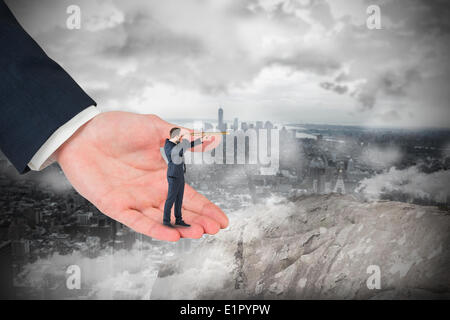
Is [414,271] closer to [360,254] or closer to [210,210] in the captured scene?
[360,254]

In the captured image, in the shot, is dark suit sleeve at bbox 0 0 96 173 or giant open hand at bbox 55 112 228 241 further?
giant open hand at bbox 55 112 228 241

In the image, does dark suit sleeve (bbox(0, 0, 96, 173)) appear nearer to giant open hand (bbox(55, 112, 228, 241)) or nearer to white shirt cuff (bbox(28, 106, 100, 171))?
white shirt cuff (bbox(28, 106, 100, 171))

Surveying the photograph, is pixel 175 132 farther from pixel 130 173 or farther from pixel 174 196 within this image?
pixel 130 173

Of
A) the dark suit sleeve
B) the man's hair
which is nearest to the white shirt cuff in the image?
the dark suit sleeve

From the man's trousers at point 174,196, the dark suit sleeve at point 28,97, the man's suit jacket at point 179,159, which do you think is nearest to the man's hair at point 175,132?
the man's suit jacket at point 179,159

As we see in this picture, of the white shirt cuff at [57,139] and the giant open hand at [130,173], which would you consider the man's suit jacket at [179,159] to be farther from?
the white shirt cuff at [57,139]

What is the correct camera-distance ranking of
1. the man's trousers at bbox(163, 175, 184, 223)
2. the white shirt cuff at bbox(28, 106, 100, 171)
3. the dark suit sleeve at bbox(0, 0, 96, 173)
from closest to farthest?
the dark suit sleeve at bbox(0, 0, 96, 173) → the white shirt cuff at bbox(28, 106, 100, 171) → the man's trousers at bbox(163, 175, 184, 223)

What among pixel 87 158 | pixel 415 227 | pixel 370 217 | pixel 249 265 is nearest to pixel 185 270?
pixel 249 265
